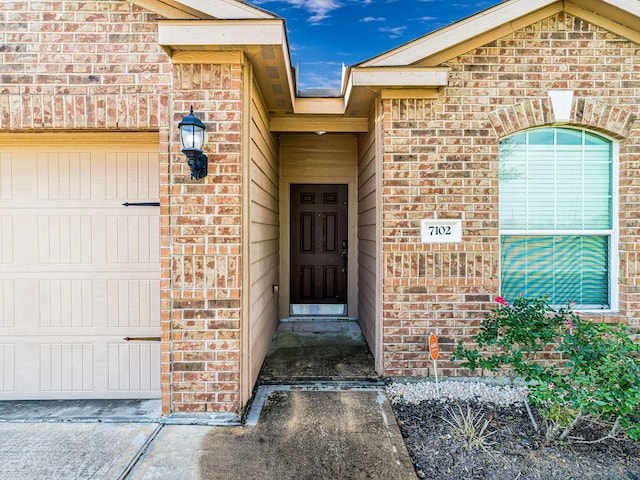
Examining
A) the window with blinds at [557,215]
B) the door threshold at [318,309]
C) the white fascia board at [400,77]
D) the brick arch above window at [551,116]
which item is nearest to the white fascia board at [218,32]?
the white fascia board at [400,77]

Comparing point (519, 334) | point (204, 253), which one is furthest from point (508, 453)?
point (204, 253)

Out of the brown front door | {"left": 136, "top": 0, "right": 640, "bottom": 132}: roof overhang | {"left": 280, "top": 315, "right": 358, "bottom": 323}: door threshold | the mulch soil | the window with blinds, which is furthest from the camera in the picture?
the brown front door

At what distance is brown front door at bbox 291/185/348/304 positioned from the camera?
219 inches

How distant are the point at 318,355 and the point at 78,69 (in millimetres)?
3404

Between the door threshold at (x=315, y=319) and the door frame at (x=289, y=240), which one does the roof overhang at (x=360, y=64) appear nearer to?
the door frame at (x=289, y=240)

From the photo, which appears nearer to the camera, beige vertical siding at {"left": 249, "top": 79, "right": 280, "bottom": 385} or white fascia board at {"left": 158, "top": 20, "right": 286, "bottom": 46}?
white fascia board at {"left": 158, "top": 20, "right": 286, "bottom": 46}

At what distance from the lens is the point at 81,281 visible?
10.7ft

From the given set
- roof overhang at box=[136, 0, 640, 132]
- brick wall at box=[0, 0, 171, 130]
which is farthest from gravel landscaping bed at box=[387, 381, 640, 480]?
brick wall at box=[0, 0, 171, 130]

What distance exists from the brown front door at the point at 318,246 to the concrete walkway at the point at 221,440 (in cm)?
219

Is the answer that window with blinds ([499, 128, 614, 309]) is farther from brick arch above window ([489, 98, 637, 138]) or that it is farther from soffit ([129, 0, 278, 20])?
soffit ([129, 0, 278, 20])

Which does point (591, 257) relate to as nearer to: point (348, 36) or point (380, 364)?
point (380, 364)

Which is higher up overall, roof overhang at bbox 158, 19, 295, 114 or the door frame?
roof overhang at bbox 158, 19, 295, 114

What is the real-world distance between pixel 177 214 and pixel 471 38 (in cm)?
303

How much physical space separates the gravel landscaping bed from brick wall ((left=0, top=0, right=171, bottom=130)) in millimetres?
3086
